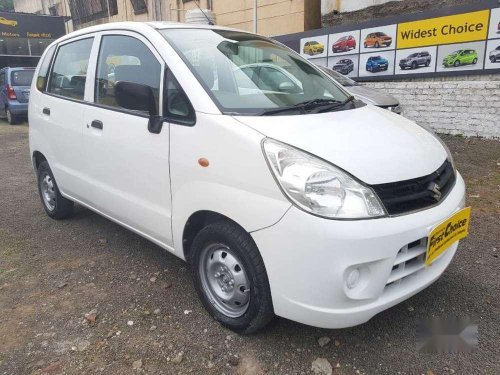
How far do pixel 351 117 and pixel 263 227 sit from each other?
1.00 m

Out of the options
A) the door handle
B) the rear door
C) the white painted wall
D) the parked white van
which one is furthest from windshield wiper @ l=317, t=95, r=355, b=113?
the rear door

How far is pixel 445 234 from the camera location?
2277 mm

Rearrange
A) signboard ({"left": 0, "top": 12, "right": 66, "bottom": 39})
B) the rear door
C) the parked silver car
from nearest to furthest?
the parked silver car, the rear door, signboard ({"left": 0, "top": 12, "right": 66, "bottom": 39})

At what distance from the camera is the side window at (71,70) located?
3.49m

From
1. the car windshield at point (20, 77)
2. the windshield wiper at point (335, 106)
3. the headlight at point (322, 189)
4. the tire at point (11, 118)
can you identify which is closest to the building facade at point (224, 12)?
the car windshield at point (20, 77)

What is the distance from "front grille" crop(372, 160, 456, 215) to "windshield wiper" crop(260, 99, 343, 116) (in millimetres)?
753

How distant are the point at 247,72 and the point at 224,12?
1117 centimetres

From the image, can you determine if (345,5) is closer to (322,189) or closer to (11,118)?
(322,189)

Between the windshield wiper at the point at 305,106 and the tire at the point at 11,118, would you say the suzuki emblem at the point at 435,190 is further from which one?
the tire at the point at 11,118

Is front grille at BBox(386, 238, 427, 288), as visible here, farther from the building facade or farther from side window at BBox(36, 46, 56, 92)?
the building facade

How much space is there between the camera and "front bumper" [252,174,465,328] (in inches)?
76.0

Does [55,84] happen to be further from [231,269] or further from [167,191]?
[231,269]

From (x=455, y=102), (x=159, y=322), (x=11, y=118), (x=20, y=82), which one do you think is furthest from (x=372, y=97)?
(x=11, y=118)

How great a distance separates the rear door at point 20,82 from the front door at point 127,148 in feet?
34.5
